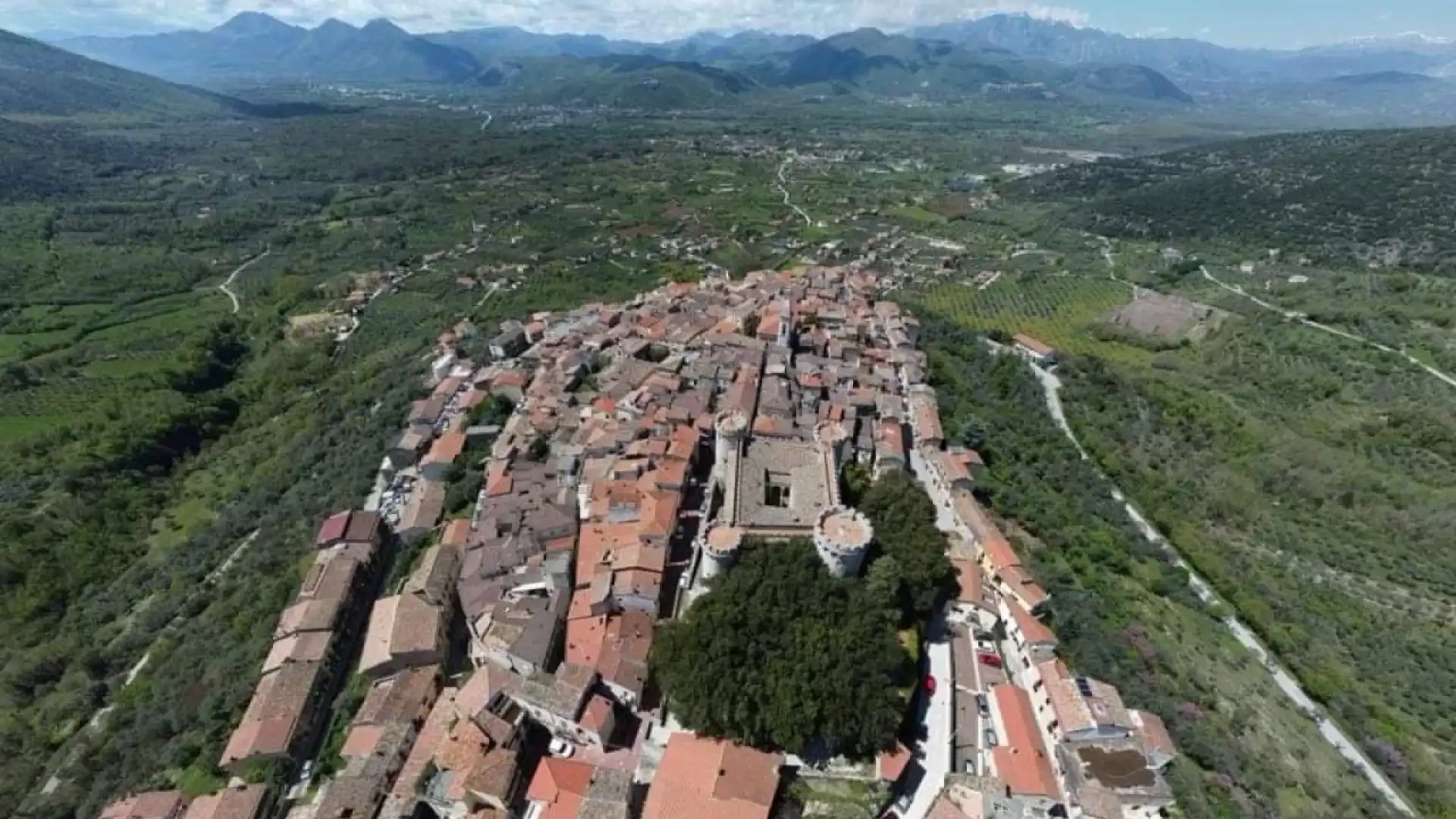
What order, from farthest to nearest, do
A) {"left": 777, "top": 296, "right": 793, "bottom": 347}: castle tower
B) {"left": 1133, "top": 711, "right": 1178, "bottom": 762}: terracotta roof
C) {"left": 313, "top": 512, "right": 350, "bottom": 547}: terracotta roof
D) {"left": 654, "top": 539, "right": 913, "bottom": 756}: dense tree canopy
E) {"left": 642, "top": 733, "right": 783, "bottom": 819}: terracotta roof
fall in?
{"left": 777, "top": 296, "right": 793, "bottom": 347}: castle tower → {"left": 313, "top": 512, "right": 350, "bottom": 547}: terracotta roof → {"left": 1133, "top": 711, "right": 1178, "bottom": 762}: terracotta roof → {"left": 654, "top": 539, "right": 913, "bottom": 756}: dense tree canopy → {"left": 642, "top": 733, "right": 783, "bottom": 819}: terracotta roof

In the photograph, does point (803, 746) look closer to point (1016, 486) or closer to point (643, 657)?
point (643, 657)

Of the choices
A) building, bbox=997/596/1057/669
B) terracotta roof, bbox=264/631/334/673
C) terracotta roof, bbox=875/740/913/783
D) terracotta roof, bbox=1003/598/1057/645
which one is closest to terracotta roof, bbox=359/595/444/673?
terracotta roof, bbox=264/631/334/673

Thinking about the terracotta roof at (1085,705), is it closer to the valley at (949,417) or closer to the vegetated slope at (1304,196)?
the valley at (949,417)

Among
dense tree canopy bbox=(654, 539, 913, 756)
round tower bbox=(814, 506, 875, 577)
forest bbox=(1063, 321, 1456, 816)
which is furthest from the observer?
forest bbox=(1063, 321, 1456, 816)

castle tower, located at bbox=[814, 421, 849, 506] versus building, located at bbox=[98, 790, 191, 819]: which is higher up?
castle tower, located at bbox=[814, 421, 849, 506]

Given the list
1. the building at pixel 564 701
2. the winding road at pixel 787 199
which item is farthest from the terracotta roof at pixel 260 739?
the winding road at pixel 787 199

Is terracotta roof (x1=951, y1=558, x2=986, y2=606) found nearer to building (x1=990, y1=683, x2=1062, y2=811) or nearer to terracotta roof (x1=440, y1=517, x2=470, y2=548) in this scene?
building (x1=990, y1=683, x2=1062, y2=811)
